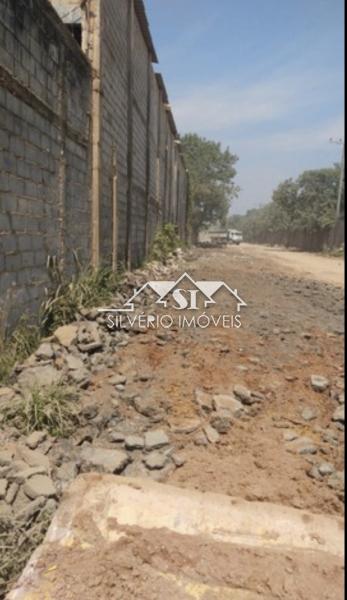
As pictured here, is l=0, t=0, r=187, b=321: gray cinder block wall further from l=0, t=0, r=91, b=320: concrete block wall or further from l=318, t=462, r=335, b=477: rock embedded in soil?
l=318, t=462, r=335, b=477: rock embedded in soil

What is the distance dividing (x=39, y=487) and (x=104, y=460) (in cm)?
46

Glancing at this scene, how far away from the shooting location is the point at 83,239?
5965mm

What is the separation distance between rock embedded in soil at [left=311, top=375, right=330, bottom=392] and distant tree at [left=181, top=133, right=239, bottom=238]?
31.0 meters

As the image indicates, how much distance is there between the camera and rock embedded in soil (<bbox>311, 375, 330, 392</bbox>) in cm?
384

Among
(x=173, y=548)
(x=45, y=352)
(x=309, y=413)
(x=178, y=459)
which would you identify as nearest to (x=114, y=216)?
(x=45, y=352)

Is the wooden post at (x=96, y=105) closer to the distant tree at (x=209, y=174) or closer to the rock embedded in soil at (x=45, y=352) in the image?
the rock embedded in soil at (x=45, y=352)

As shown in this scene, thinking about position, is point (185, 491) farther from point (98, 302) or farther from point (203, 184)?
point (203, 184)

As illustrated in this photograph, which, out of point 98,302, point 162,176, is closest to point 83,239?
point 98,302

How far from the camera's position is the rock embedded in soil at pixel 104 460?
103 inches

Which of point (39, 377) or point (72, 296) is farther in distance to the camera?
point (72, 296)

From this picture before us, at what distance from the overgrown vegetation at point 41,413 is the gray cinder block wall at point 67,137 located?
965 mm

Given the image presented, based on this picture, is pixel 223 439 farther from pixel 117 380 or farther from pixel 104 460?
pixel 117 380

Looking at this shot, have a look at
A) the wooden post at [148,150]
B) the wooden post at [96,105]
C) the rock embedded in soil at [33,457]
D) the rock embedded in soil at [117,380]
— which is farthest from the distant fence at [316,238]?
the rock embedded in soil at [33,457]

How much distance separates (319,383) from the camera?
3.87 meters
